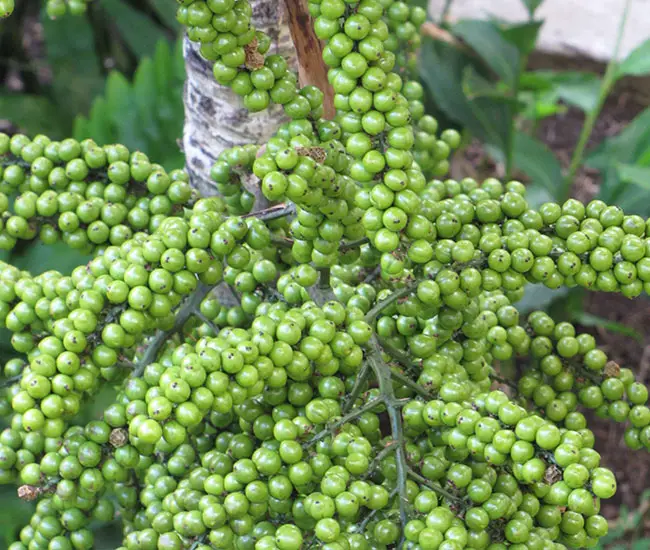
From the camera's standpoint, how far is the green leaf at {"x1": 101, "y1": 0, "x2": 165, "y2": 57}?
8.26 feet

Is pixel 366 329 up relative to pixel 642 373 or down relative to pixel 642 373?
up

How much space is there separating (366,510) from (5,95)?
2013 millimetres

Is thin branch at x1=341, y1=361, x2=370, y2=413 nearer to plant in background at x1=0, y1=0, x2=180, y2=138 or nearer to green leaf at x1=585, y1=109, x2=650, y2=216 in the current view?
green leaf at x1=585, y1=109, x2=650, y2=216

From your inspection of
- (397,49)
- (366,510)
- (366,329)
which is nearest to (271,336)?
(366,329)

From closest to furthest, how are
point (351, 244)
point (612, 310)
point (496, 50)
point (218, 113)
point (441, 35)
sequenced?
point (351, 244) → point (218, 113) → point (496, 50) → point (441, 35) → point (612, 310)

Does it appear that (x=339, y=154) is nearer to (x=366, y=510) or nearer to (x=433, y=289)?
(x=433, y=289)

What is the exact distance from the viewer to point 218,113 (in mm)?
1094

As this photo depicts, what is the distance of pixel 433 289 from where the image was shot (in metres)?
0.81

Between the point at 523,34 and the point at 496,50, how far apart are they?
0.27 feet

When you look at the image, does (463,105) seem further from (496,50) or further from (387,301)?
(387,301)

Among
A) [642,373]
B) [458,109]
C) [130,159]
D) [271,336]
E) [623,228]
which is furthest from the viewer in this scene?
[642,373]

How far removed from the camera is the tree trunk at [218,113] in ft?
3.42

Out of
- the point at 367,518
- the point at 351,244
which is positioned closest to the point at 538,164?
the point at 351,244

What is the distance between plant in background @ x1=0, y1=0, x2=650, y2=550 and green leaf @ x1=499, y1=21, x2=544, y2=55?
123 cm
